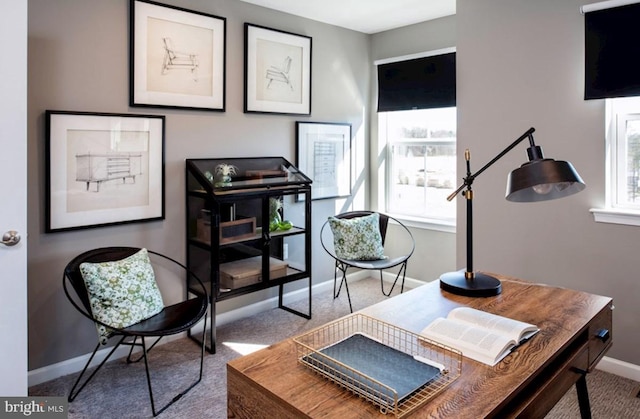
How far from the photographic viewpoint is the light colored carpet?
7.63 feet

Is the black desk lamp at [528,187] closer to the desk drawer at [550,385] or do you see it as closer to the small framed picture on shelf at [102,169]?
the desk drawer at [550,385]

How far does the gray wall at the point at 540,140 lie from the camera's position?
2666 millimetres

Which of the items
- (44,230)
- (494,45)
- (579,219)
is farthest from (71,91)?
(579,219)

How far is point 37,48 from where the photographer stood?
249 centimetres

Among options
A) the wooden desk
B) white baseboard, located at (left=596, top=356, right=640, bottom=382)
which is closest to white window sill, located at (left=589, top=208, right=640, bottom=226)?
white baseboard, located at (left=596, top=356, right=640, bottom=382)

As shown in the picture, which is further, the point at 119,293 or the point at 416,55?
the point at 416,55

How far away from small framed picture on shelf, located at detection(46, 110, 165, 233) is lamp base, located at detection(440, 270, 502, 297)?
1.98 m

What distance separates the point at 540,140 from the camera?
289 centimetres

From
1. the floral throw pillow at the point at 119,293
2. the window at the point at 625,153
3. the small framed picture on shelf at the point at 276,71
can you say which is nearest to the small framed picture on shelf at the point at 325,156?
the small framed picture on shelf at the point at 276,71

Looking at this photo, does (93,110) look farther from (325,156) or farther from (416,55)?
(416,55)

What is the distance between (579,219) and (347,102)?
232 centimetres

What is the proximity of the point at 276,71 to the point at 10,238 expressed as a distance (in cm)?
231

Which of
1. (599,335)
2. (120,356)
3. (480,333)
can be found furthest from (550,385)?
(120,356)

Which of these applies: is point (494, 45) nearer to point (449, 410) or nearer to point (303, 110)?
A: point (303, 110)
